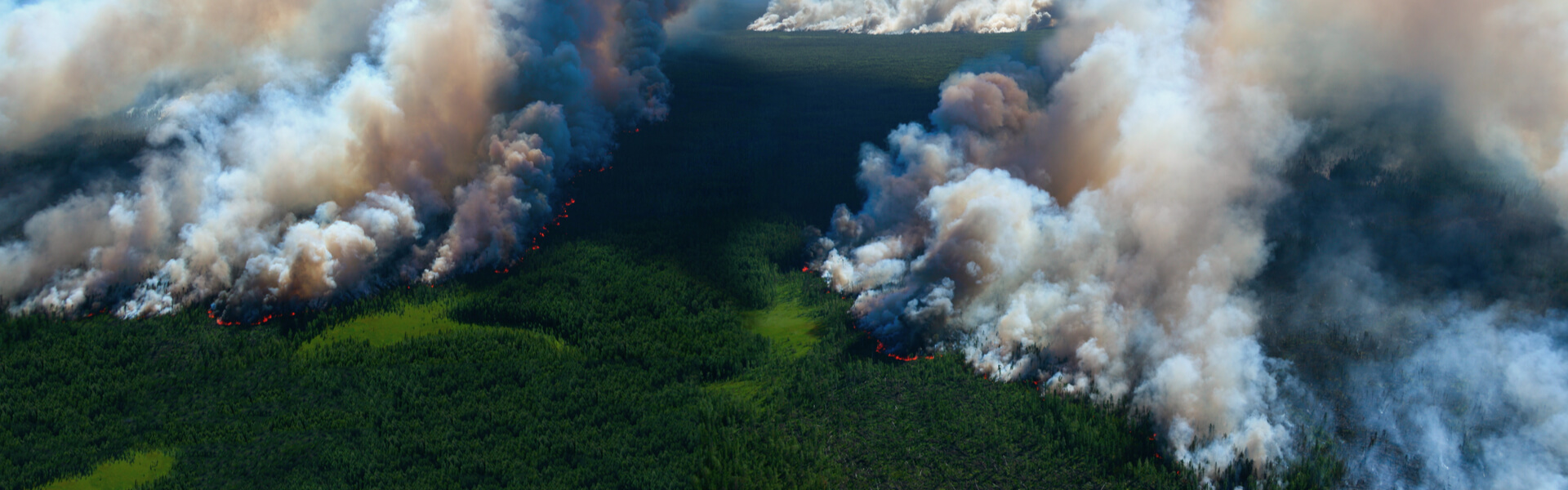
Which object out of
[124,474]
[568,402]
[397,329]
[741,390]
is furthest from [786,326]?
[124,474]

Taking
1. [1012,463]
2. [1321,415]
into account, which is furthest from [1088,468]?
[1321,415]

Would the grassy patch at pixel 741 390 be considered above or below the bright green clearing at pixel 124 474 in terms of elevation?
below

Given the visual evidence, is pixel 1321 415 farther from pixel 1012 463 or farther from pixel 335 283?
pixel 335 283

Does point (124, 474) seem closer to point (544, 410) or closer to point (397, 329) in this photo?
point (397, 329)

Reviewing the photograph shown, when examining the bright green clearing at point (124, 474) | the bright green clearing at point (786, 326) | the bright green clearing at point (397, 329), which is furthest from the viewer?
the bright green clearing at point (786, 326)

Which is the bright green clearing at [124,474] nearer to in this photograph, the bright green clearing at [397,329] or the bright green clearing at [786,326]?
the bright green clearing at [397,329]

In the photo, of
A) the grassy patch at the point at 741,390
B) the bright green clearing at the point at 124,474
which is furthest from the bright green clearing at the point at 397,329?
the bright green clearing at the point at 124,474
